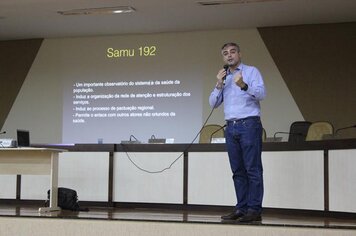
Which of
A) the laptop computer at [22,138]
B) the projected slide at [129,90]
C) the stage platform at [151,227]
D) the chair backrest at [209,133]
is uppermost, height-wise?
the projected slide at [129,90]

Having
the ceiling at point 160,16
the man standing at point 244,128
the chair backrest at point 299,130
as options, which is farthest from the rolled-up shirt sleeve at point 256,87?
the chair backrest at point 299,130

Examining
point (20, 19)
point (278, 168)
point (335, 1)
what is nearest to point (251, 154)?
point (278, 168)

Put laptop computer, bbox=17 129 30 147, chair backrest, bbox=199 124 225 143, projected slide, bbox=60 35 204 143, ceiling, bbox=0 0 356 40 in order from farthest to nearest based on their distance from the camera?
projected slide, bbox=60 35 204 143
chair backrest, bbox=199 124 225 143
ceiling, bbox=0 0 356 40
laptop computer, bbox=17 129 30 147

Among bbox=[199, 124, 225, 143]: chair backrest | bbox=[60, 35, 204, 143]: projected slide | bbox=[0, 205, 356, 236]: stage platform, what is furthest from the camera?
bbox=[60, 35, 204, 143]: projected slide

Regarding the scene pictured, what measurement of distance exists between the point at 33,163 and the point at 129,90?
4048mm

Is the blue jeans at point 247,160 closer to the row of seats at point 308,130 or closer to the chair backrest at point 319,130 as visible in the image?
the row of seats at point 308,130

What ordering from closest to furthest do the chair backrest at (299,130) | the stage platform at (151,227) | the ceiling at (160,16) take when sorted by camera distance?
the stage platform at (151,227), the ceiling at (160,16), the chair backrest at (299,130)

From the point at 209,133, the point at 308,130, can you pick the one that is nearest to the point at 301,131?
the point at 308,130

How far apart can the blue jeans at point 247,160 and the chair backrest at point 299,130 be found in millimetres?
3996

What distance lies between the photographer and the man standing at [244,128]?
417 cm

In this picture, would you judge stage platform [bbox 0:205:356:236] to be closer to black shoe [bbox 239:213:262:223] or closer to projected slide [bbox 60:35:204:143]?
black shoe [bbox 239:213:262:223]

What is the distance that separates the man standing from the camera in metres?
4.17

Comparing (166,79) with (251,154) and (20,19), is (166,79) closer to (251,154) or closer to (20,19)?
(20,19)

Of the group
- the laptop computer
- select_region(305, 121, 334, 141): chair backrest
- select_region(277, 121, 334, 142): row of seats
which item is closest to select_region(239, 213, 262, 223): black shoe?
the laptop computer
